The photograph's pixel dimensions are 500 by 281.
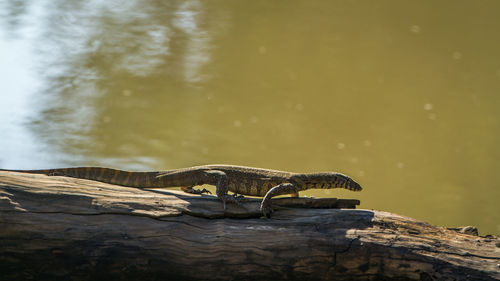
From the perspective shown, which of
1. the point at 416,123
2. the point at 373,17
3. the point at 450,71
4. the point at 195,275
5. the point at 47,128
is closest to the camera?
the point at 195,275

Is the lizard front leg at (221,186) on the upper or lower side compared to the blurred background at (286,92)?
lower

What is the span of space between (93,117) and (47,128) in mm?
742

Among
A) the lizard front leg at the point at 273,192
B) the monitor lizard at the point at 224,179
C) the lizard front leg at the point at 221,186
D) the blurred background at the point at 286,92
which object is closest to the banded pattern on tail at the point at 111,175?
the monitor lizard at the point at 224,179

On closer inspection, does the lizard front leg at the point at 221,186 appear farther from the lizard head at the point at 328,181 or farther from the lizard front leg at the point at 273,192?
the lizard head at the point at 328,181

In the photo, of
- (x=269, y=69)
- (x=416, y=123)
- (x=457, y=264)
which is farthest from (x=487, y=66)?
(x=457, y=264)

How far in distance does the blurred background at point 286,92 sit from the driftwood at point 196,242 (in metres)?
3.83

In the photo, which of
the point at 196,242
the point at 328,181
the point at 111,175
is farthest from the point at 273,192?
the point at 111,175

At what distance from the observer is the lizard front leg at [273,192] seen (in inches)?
163

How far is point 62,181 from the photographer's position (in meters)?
3.95

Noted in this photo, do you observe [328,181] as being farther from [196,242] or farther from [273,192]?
[196,242]

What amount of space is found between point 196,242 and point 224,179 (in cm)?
76

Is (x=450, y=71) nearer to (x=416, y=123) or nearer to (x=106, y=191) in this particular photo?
(x=416, y=123)

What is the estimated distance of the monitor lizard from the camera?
4266 mm

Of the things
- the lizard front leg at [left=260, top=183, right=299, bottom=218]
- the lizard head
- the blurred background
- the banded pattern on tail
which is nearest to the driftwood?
the lizard front leg at [left=260, top=183, right=299, bottom=218]
